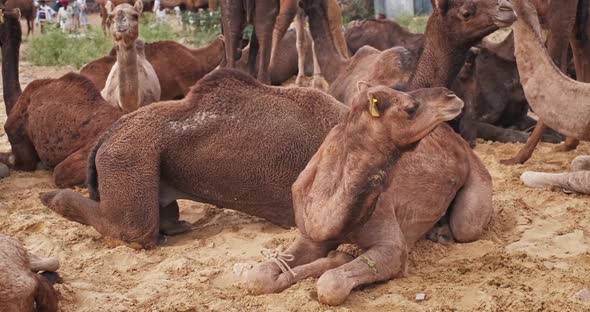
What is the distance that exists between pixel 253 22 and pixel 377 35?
8.10 feet

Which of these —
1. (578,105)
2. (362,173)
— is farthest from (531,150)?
(362,173)

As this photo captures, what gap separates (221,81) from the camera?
5965 mm

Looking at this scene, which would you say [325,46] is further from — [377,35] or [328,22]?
[377,35]

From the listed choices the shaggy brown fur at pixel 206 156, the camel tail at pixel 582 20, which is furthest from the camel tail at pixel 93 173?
→ the camel tail at pixel 582 20

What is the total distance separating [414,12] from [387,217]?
64.4ft

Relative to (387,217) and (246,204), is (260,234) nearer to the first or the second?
(246,204)

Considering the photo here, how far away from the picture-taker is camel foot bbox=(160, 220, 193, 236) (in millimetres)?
6020

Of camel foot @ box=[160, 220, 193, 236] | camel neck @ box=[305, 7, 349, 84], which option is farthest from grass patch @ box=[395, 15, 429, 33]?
camel foot @ box=[160, 220, 193, 236]

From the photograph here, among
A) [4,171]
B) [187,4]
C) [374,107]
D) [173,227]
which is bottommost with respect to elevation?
[187,4]

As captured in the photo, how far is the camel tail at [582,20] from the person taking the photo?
7965 millimetres

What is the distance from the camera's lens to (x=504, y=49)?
992 cm

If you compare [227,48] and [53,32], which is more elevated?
[227,48]

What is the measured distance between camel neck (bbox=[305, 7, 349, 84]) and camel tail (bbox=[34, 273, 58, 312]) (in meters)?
5.55

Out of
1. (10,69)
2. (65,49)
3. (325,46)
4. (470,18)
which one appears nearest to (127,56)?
(10,69)
